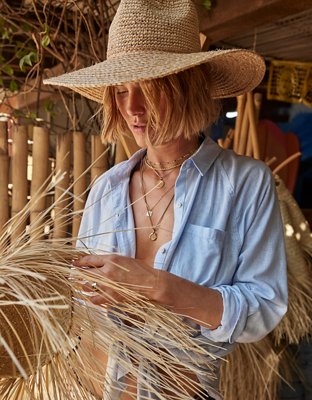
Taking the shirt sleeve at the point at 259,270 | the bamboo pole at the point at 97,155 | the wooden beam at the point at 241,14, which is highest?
the wooden beam at the point at 241,14

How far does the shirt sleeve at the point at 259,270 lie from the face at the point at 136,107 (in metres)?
0.24

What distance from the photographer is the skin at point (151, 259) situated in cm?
77

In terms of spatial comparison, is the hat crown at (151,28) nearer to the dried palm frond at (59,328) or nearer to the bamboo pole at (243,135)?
the dried palm frond at (59,328)

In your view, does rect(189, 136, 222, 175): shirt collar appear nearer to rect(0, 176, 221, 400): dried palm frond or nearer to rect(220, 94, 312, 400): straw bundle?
rect(0, 176, 221, 400): dried palm frond

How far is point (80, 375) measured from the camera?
687 millimetres

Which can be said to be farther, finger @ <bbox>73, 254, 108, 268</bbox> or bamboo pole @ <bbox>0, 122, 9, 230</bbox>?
bamboo pole @ <bbox>0, 122, 9, 230</bbox>

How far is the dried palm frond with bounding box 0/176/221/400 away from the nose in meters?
0.29

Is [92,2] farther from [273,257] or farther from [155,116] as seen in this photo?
[273,257]

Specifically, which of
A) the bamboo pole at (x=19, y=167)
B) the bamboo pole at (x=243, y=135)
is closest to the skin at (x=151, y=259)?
the bamboo pole at (x=19, y=167)

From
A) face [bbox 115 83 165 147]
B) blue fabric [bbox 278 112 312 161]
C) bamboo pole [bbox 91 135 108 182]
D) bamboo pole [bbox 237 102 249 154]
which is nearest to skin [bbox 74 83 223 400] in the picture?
face [bbox 115 83 165 147]

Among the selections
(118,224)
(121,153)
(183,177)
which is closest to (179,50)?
(183,177)

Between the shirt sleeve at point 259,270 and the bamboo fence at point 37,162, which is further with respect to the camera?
the bamboo fence at point 37,162

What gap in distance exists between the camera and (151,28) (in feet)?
3.06

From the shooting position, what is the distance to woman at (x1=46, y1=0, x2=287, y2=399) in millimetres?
886
